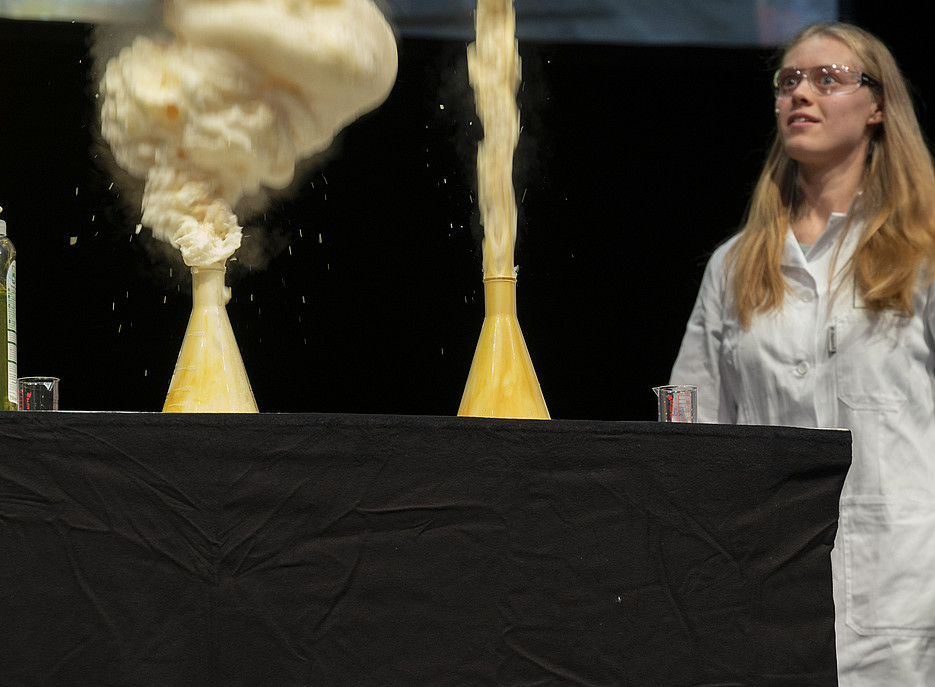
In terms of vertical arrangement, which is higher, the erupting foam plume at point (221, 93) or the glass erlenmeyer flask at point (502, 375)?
the erupting foam plume at point (221, 93)

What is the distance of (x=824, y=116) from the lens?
4.91 ft

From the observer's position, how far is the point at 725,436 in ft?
2.36

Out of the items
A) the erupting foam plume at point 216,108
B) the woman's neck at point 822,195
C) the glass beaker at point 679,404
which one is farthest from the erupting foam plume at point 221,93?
the woman's neck at point 822,195

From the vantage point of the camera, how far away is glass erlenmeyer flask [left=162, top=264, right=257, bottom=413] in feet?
2.54

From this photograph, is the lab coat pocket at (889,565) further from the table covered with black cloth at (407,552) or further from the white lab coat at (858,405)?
the table covered with black cloth at (407,552)

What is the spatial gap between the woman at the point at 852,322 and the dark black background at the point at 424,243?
60 centimetres

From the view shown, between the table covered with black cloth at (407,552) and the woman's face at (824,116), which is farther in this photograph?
the woman's face at (824,116)

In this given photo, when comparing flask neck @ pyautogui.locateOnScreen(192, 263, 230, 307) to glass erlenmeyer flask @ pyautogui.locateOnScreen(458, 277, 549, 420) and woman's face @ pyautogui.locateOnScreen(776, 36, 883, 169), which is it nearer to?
glass erlenmeyer flask @ pyautogui.locateOnScreen(458, 277, 549, 420)

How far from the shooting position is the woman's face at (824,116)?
1.49 metres

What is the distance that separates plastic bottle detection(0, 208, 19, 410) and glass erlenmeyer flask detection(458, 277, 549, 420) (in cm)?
35

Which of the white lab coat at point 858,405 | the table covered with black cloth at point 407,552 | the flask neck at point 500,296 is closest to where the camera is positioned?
the table covered with black cloth at point 407,552

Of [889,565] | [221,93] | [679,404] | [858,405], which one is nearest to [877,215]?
[858,405]

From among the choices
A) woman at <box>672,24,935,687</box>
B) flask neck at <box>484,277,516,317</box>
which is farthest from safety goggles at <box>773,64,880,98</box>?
flask neck at <box>484,277,516,317</box>

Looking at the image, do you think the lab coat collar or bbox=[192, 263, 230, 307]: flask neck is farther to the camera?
the lab coat collar
